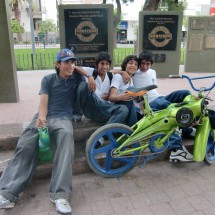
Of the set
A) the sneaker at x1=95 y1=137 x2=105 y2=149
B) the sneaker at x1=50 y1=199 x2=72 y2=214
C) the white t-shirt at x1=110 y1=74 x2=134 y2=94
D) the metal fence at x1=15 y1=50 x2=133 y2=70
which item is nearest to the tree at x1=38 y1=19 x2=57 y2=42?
the metal fence at x1=15 y1=50 x2=133 y2=70

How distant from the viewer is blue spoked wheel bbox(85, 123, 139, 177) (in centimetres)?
286

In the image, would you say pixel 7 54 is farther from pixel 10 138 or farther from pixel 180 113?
pixel 180 113

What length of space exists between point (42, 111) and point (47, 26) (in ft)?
156

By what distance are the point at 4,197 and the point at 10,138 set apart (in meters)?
1.06

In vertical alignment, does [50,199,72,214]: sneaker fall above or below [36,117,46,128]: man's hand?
below

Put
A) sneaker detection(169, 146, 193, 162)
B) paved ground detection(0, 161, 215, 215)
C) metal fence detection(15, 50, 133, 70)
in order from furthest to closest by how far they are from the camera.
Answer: metal fence detection(15, 50, 133, 70), sneaker detection(169, 146, 193, 162), paved ground detection(0, 161, 215, 215)

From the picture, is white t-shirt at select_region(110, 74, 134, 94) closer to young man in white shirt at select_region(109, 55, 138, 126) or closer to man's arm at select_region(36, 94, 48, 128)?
young man in white shirt at select_region(109, 55, 138, 126)

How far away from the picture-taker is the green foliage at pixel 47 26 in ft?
149

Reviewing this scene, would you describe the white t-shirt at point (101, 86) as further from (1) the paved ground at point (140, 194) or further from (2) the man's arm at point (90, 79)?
(1) the paved ground at point (140, 194)

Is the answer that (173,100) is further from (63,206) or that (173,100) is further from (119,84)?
(63,206)

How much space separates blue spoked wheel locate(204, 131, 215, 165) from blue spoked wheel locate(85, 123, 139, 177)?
0.93m

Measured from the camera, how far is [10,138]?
335cm

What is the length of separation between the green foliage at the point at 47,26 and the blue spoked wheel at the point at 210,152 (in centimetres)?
4497

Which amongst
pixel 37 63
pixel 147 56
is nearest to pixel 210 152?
pixel 147 56
